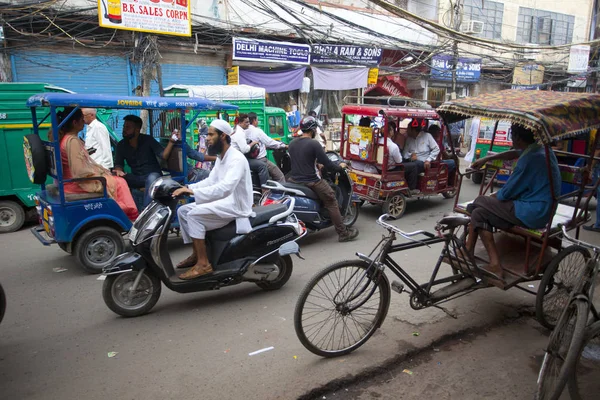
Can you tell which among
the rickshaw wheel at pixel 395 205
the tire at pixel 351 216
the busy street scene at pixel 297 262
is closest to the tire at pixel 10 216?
the busy street scene at pixel 297 262

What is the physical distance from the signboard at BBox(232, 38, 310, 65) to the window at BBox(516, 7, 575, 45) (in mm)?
12919

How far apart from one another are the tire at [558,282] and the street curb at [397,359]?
363 mm

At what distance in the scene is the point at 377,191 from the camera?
7.94 m

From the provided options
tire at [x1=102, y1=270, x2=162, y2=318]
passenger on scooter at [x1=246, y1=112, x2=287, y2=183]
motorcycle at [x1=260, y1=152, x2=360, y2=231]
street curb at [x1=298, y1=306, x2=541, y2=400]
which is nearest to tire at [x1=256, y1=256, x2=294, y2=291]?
tire at [x1=102, y1=270, x2=162, y2=318]

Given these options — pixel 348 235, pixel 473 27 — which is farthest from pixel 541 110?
pixel 473 27

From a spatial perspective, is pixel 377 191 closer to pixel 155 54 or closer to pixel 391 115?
pixel 391 115

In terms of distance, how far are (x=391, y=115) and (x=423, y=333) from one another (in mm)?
4288

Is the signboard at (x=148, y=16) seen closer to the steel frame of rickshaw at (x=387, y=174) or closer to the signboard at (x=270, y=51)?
the signboard at (x=270, y=51)

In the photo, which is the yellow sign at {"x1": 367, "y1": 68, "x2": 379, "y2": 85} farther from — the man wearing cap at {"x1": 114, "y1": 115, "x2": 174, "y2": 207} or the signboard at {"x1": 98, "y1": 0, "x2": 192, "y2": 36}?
the man wearing cap at {"x1": 114, "y1": 115, "x2": 174, "y2": 207}

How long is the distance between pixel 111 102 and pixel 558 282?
5010 mm

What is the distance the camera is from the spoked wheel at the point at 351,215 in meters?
7.45

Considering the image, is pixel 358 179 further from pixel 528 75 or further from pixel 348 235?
pixel 528 75

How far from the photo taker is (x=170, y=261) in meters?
4.39

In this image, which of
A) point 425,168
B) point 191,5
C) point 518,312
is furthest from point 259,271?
point 191,5
